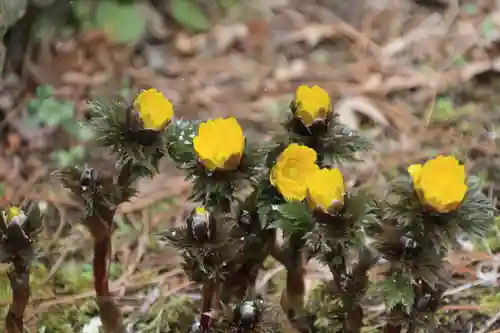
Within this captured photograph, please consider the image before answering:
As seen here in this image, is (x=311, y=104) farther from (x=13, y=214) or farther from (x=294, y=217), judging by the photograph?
(x=13, y=214)

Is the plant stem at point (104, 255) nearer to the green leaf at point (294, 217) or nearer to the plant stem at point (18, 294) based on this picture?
the plant stem at point (18, 294)

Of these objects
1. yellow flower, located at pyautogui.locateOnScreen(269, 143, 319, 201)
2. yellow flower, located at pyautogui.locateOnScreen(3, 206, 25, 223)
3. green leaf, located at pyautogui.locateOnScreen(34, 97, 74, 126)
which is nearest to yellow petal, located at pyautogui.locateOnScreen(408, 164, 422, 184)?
yellow flower, located at pyautogui.locateOnScreen(269, 143, 319, 201)

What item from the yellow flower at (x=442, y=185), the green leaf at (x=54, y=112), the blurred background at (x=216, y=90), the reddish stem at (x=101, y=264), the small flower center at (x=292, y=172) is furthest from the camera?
the green leaf at (x=54, y=112)

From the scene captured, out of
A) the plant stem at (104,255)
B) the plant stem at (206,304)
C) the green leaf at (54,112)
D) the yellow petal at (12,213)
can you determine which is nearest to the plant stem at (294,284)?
the plant stem at (206,304)

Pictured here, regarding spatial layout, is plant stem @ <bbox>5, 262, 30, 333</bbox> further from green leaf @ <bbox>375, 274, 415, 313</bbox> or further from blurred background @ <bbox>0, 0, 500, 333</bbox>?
green leaf @ <bbox>375, 274, 415, 313</bbox>

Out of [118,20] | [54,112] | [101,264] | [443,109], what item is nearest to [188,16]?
[118,20]

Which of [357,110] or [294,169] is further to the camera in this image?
[357,110]
